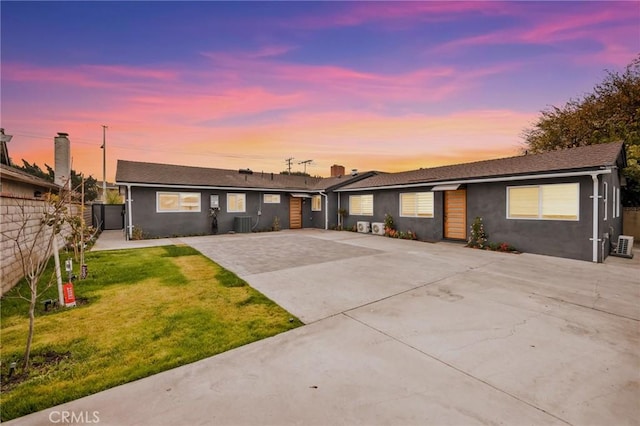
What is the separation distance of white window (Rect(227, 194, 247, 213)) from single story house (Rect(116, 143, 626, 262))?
6cm

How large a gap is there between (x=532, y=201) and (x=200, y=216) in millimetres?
14589

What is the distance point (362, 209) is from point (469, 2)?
988cm

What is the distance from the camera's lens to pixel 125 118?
1152 centimetres

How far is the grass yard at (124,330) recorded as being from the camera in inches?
92.4

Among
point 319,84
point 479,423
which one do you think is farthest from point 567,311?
point 319,84

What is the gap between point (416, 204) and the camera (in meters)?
12.6

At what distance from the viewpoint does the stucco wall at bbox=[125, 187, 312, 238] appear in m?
12.6

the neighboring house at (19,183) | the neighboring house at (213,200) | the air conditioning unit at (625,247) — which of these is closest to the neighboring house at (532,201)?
the air conditioning unit at (625,247)

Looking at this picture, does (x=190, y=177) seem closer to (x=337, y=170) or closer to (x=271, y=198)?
(x=271, y=198)

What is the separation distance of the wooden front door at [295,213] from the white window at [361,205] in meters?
3.75

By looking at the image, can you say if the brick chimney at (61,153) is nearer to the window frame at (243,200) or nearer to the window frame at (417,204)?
the window frame at (243,200)

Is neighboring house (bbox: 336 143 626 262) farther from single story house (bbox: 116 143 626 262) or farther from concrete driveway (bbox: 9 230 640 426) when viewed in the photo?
concrete driveway (bbox: 9 230 640 426)

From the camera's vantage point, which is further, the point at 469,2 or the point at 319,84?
the point at 319,84

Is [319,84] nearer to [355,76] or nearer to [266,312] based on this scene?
[355,76]
